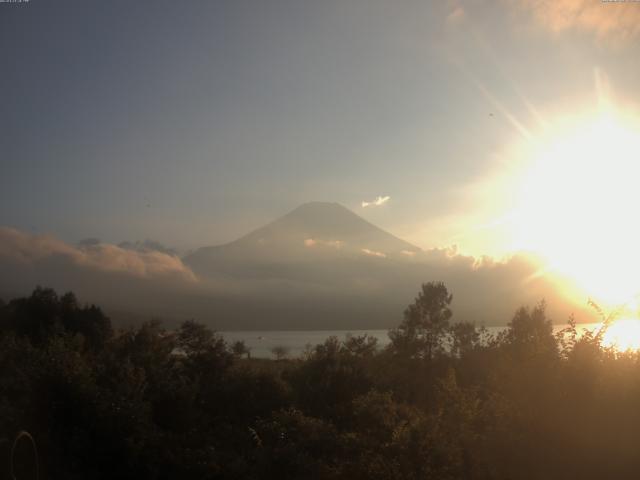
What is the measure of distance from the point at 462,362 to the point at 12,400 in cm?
2783

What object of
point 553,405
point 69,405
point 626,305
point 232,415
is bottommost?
point 232,415

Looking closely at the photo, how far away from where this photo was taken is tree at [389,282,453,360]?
42156 millimetres

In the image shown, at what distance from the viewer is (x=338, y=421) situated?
17.1m

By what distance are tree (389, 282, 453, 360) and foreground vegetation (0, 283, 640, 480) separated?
20015mm

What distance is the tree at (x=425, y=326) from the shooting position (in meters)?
42.2

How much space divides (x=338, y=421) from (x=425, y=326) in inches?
1067

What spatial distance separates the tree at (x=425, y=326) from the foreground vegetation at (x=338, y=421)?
2001cm

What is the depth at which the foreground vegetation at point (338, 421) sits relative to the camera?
30.0 feet

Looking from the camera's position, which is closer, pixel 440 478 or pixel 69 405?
pixel 440 478

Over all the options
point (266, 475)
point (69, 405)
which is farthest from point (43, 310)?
point (266, 475)

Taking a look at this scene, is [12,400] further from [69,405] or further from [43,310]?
[43,310]

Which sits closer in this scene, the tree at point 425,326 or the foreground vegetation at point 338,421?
the foreground vegetation at point 338,421

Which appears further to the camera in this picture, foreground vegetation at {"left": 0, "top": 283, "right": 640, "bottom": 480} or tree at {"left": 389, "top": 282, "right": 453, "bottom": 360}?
tree at {"left": 389, "top": 282, "right": 453, "bottom": 360}

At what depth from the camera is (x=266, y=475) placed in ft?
36.1
